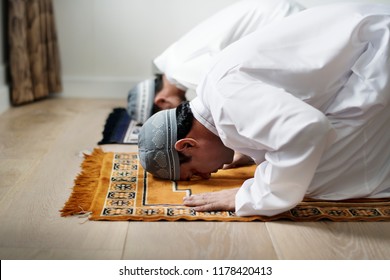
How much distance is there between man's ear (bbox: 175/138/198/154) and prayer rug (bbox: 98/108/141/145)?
2.73ft

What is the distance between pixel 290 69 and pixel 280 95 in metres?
0.16

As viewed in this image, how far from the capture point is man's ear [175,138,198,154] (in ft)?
6.63

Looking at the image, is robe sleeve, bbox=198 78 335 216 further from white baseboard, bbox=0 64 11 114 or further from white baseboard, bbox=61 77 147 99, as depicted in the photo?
white baseboard, bbox=61 77 147 99

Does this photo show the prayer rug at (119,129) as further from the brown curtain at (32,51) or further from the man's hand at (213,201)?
the man's hand at (213,201)

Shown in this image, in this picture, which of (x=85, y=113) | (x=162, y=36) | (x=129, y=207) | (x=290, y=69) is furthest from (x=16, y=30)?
(x=290, y=69)

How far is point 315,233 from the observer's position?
1.76 m

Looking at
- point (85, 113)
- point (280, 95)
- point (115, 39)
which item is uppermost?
point (280, 95)

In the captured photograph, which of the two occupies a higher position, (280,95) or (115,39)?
(280,95)

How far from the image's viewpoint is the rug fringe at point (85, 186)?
1900mm

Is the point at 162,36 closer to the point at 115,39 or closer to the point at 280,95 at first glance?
the point at 115,39

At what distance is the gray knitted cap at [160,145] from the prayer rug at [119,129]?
730 mm

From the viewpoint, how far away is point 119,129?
3080 mm

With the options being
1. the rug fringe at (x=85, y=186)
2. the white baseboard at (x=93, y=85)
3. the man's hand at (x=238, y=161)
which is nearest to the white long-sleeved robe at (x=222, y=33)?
the man's hand at (x=238, y=161)

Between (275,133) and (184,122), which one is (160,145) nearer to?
(184,122)
